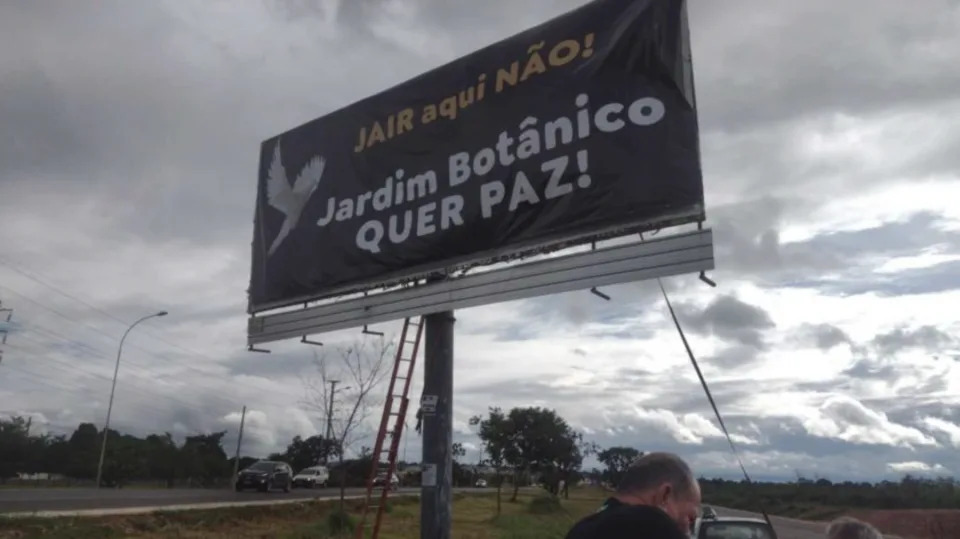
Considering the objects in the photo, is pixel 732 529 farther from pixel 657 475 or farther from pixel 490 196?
pixel 657 475

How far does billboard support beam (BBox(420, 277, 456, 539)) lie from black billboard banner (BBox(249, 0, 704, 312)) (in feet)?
2.59

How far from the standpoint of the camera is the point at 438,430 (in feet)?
29.3

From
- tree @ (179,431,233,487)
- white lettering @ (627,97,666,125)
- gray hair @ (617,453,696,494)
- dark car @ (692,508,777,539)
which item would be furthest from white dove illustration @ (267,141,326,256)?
tree @ (179,431,233,487)

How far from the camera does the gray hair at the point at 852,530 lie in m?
3.60

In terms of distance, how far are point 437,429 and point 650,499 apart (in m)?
6.26

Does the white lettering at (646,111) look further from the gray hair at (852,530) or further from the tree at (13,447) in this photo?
the tree at (13,447)

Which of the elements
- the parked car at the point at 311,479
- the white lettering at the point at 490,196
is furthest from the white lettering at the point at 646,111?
the parked car at the point at 311,479

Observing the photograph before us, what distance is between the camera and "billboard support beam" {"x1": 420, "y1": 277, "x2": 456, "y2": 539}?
28.6 feet

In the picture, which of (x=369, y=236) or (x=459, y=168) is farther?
(x=369, y=236)

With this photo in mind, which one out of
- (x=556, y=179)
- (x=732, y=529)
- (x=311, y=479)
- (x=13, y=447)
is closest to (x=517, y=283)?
(x=556, y=179)

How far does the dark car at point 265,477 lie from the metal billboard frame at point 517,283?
24.7 meters

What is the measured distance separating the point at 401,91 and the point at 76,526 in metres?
10.3

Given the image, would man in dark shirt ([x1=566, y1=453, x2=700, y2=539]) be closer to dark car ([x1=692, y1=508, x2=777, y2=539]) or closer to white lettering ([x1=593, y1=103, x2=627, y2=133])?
white lettering ([x1=593, y1=103, x2=627, y2=133])

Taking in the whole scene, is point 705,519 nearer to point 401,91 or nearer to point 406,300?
point 406,300
